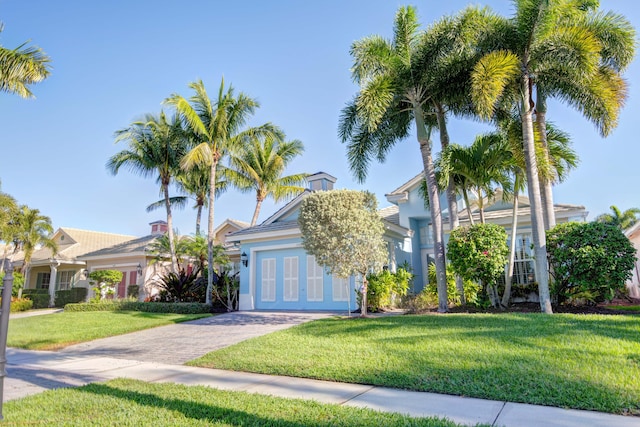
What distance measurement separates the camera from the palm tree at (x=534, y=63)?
33.3ft

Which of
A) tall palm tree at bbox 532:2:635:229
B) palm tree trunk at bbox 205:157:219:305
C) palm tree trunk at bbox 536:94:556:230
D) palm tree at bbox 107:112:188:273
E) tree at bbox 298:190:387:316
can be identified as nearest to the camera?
tall palm tree at bbox 532:2:635:229

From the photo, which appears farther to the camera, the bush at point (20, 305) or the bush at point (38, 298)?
the bush at point (38, 298)

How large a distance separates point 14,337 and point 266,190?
16.2 m

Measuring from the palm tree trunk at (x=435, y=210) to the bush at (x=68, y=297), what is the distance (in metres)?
23.7

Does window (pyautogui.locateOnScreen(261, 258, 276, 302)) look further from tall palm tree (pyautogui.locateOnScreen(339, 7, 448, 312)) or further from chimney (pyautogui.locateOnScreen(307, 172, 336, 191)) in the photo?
tall palm tree (pyautogui.locateOnScreen(339, 7, 448, 312))

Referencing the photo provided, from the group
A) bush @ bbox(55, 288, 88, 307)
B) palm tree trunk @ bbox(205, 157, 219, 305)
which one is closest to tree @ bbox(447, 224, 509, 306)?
palm tree trunk @ bbox(205, 157, 219, 305)

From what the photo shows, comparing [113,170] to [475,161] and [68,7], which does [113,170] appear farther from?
[475,161]

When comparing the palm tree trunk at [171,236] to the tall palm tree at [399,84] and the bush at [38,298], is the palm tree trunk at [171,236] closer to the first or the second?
the bush at [38,298]

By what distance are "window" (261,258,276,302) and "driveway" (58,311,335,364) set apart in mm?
2631

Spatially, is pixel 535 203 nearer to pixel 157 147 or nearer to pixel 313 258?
pixel 313 258

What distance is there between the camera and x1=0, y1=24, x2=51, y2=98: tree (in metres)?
11.0

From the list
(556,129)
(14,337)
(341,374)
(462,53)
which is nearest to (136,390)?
(341,374)

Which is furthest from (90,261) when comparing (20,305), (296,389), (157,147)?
(296,389)

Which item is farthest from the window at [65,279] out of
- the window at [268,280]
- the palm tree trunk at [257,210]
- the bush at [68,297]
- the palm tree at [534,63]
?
the palm tree at [534,63]
